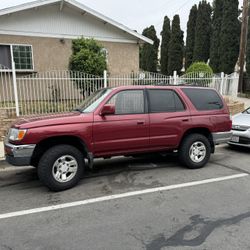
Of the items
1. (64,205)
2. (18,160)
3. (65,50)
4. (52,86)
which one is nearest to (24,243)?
(64,205)

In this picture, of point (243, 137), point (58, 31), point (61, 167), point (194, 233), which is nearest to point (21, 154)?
point (61, 167)

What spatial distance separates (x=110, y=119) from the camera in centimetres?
489

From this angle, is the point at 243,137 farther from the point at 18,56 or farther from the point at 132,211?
the point at 18,56

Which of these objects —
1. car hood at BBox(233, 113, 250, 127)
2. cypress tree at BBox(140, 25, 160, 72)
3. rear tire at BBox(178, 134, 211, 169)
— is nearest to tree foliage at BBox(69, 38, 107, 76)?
car hood at BBox(233, 113, 250, 127)

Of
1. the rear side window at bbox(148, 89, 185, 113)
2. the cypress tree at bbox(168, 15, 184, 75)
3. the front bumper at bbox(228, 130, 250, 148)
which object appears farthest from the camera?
the cypress tree at bbox(168, 15, 184, 75)

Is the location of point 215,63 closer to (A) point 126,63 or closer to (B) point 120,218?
(A) point 126,63

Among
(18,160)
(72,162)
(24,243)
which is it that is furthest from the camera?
(72,162)

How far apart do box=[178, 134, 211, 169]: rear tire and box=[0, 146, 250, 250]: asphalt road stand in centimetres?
18

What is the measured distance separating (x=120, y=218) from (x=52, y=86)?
324 inches

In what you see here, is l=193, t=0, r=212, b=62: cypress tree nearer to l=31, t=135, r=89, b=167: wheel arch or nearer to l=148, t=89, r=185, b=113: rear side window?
l=148, t=89, r=185, b=113: rear side window

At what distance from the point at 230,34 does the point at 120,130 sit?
22.9 metres

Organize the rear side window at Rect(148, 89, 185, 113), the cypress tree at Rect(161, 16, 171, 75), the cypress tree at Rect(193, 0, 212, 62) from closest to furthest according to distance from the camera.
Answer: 1. the rear side window at Rect(148, 89, 185, 113)
2. the cypress tree at Rect(193, 0, 212, 62)
3. the cypress tree at Rect(161, 16, 171, 75)

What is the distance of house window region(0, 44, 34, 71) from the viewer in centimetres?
1287

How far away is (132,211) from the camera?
3.82 meters
